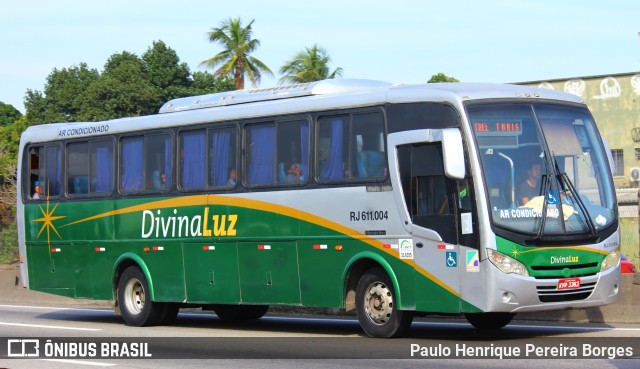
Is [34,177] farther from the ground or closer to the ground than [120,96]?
closer to the ground

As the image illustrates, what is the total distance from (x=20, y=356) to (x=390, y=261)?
5016 mm

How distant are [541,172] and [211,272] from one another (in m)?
6.34

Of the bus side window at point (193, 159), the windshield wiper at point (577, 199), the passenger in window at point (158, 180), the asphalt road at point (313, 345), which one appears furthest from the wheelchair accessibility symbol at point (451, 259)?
the passenger in window at point (158, 180)

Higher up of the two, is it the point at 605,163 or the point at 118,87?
the point at 118,87

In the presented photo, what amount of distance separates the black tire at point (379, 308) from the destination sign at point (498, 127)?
2.48 m

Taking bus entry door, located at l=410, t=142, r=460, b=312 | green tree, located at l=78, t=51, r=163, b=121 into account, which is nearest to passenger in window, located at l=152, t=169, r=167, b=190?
bus entry door, located at l=410, t=142, r=460, b=312

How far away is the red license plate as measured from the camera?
48.1ft

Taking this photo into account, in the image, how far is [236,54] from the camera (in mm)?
72500

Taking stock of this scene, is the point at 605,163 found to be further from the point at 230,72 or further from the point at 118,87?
the point at 230,72

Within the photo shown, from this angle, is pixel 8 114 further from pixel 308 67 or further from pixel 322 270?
pixel 322 270

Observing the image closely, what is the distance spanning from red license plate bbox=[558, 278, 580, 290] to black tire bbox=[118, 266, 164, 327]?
8.17m

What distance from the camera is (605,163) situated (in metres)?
15.8

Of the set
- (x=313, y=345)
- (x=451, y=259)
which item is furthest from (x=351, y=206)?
(x=313, y=345)

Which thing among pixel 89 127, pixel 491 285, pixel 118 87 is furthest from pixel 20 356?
pixel 118 87
